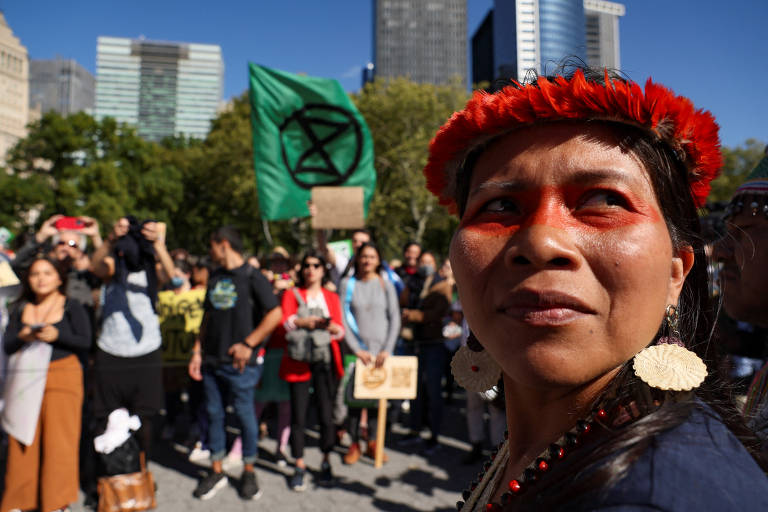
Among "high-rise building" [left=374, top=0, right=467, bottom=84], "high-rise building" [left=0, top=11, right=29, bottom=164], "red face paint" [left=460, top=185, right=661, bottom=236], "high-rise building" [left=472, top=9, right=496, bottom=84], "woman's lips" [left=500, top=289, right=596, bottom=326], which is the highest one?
"high-rise building" [left=374, top=0, right=467, bottom=84]

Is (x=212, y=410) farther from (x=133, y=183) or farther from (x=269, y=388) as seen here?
(x=133, y=183)

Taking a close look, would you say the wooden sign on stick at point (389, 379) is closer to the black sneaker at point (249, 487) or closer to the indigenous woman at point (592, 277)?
the black sneaker at point (249, 487)

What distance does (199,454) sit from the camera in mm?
5488

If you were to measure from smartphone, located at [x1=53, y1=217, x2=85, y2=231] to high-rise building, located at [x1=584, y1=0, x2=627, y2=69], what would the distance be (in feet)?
17.1

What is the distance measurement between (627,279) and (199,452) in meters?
5.59

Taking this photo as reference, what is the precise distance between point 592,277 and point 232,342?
4.14 meters

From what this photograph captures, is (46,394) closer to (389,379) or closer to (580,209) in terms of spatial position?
(389,379)

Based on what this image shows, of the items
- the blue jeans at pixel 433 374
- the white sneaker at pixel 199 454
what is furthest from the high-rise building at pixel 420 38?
the white sneaker at pixel 199 454

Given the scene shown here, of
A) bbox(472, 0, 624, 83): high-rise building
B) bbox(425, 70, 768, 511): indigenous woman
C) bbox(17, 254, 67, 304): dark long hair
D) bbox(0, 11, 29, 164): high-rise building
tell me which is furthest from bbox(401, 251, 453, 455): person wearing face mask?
bbox(0, 11, 29, 164): high-rise building

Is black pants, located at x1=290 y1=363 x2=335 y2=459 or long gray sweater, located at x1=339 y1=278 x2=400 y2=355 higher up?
long gray sweater, located at x1=339 y1=278 x2=400 y2=355

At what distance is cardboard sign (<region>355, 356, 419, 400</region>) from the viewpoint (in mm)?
4909

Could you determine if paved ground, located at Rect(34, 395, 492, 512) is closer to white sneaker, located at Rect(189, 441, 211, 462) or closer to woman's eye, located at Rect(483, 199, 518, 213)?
white sneaker, located at Rect(189, 441, 211, 462)

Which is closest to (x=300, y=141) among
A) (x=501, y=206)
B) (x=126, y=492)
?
(x=126, y=492)

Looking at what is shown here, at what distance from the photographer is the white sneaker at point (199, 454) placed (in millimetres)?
5434
